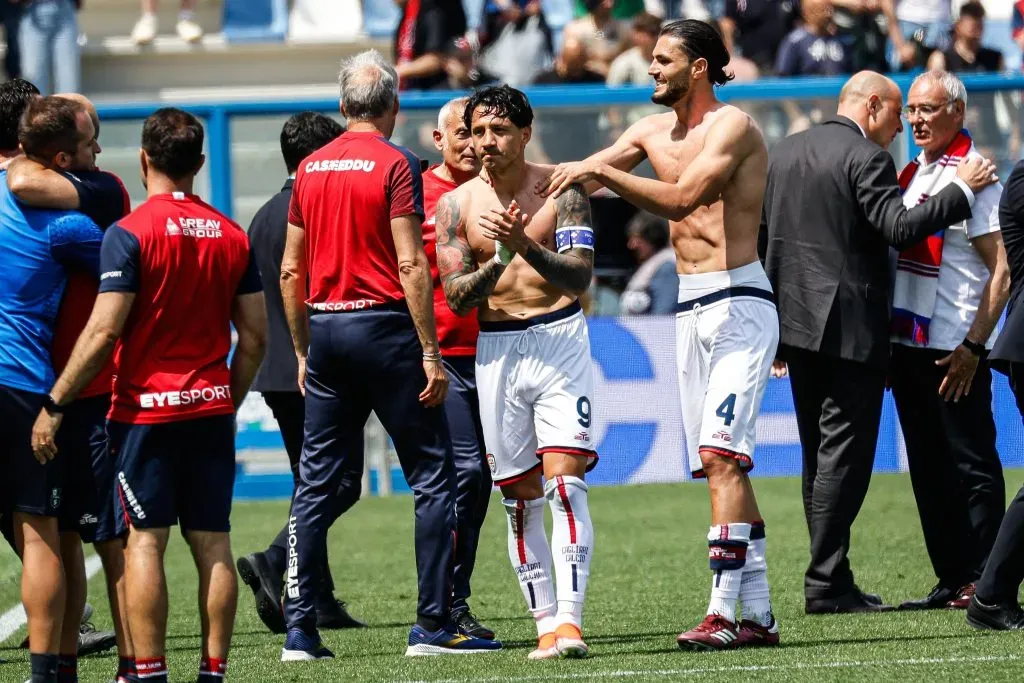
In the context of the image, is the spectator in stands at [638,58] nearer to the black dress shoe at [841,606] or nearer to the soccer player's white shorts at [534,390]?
the black dress shoe at [841,606]

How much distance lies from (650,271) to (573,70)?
2549 millimetres

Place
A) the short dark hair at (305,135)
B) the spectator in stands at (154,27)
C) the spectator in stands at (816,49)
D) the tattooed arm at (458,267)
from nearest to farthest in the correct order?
the tattooed arm at (458,267), the short dark hair at (305,135), the spectator in stands at (816,49), the spectator in stands at (154,27)

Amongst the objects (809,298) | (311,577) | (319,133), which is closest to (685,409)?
(809,298)

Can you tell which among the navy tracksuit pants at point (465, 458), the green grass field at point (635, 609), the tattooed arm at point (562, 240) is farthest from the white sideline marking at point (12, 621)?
the tattooed arm at point (562, 240)

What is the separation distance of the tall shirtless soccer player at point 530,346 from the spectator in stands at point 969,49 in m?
8.89

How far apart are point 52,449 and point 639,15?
1027 cm

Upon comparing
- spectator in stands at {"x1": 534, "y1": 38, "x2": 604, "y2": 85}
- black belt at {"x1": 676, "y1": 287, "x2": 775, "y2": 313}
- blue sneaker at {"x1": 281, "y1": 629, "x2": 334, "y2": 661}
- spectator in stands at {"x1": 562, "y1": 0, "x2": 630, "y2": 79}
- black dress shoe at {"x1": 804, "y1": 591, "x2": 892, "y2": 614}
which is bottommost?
black dress shoe at {"x1": 804, "y1": 591, "x2": 892, "y2": 614}

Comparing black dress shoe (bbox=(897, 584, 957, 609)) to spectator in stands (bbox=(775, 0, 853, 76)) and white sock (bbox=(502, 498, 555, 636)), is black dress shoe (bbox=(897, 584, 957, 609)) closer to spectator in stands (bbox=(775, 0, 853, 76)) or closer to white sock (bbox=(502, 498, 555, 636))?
white sock (bbox=(502, 498, 555, 636))

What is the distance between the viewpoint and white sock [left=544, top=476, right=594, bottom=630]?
5.94 meters

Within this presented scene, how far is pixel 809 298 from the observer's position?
714 centimetres

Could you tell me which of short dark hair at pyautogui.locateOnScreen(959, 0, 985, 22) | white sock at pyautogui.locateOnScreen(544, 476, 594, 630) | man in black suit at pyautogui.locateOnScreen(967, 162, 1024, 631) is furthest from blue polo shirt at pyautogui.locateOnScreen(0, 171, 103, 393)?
short dark hair at pyautogui.locateOnScreen(959, 0, 985, 22)

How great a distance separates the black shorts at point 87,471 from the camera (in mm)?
5719

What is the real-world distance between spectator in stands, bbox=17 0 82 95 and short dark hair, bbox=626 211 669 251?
20.7ft

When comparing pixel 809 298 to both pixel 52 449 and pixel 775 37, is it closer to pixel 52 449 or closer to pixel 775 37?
pixel 52 449
